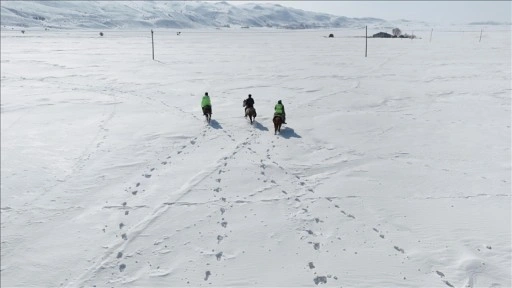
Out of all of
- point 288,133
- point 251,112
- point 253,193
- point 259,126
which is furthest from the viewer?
point 251,112

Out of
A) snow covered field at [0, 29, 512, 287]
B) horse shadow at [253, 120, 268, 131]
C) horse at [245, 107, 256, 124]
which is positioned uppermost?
horse at [245, 107, 256, 124]

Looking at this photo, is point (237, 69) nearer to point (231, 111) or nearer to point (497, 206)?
point (231, 111)

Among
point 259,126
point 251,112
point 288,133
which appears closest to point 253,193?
point 288,133

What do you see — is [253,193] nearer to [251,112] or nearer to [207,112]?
[251,112]

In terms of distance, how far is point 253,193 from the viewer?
9727 millimetres

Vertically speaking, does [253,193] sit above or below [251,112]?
below

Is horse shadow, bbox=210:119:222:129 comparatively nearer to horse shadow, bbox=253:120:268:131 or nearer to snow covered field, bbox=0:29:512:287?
snow covered field, bbox=0:29:512:287

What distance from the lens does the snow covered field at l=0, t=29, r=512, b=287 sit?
679 centimetres

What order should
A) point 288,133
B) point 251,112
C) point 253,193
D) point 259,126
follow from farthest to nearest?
1. point 251,112
2. point 259,126
3. point 288,133
4. point 253,193

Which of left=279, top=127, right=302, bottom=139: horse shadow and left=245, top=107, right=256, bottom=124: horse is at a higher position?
left=245, top=107, right=256, bottom=124: horse

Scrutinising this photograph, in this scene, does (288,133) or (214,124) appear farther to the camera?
(214,124)

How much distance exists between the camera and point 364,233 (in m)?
7.96

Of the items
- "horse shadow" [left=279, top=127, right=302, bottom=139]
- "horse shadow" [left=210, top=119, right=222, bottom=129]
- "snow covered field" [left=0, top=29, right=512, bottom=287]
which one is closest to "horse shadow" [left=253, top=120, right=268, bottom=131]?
"snow covered field" [left=0, top=29, right=512, bottom=287]

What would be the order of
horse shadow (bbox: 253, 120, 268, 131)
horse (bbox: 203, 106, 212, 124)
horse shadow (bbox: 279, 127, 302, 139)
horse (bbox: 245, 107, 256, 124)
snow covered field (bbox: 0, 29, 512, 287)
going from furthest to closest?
horse (bbox: 245, 107, 256, 124)
horse (bbox: 203, 106, 212, 124)
horse shadow (bbox: 253, 120, 268, 131)
horse shadow (bbox: 279, 127, 302, 139)
snow covered field (bbox: 0, 29, 512, 287)
